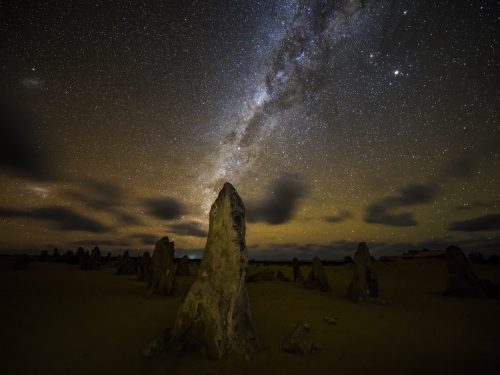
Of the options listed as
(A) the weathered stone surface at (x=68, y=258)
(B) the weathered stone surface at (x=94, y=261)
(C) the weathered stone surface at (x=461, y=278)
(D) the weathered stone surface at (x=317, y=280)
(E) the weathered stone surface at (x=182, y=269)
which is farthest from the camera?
(A) the weathered stone surface at (x=68, y=258)

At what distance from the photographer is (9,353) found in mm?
7742

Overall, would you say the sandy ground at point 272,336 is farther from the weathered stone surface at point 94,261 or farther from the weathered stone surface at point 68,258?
the weathered stone surface at point 68,258

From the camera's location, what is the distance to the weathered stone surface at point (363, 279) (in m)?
15.9

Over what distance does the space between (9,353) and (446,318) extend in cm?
1580

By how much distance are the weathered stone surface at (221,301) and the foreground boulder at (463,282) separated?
16.4 metres

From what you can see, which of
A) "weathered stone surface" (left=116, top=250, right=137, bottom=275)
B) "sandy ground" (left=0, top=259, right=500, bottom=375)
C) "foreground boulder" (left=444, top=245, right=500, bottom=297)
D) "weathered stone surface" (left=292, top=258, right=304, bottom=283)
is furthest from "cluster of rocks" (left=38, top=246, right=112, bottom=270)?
"foreground boulder" (left=444, top=245, right=500, bottom=297)

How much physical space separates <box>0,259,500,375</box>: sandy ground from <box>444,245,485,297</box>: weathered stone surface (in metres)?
1.63

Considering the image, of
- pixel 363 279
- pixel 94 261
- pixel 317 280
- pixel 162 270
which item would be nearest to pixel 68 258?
pixel 94 261

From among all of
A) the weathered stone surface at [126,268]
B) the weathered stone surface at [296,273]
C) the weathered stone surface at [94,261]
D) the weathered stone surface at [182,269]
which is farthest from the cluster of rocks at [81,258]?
the weathered stone surface at [296,273]

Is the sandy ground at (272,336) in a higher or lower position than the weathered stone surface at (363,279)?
lower

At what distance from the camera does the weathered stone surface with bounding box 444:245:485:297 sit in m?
17.4

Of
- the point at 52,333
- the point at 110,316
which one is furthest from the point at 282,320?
the point at 52,333

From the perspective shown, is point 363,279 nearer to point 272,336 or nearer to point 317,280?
point 317,280

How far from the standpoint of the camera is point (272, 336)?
9094 millimetres
